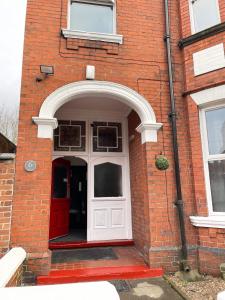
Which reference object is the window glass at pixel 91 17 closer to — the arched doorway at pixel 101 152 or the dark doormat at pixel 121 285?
the arched doorway at pixel 101 152

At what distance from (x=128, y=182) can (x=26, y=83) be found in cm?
349

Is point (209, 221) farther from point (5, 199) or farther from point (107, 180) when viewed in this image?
point (5, 199)

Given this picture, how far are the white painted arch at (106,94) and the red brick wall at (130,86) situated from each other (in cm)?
A: 13

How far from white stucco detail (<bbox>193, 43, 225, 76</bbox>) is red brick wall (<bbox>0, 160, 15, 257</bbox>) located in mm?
4098

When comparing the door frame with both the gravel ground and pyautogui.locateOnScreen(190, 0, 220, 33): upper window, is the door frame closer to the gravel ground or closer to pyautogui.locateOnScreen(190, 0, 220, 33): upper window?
the gravel ground

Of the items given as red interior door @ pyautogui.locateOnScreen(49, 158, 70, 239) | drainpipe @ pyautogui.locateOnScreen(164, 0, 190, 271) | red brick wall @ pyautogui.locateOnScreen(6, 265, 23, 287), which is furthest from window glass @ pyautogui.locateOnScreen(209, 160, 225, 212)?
red interior door @ pyautogui.locateOnScreen(49, 158, 70, 239)

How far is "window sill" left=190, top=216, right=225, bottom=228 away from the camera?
4.11m

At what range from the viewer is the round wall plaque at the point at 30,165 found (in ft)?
13.4

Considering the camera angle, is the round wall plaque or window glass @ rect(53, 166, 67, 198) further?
window glass @ rect(53, 166, 67, 198)

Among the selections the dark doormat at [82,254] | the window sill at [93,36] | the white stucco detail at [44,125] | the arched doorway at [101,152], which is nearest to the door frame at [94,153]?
the arched doorway at [101,152]

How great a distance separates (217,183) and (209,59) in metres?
2.49

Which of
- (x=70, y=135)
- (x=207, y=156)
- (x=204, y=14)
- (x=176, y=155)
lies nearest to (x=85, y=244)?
(x=70, y=135)

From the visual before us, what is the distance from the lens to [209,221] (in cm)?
420

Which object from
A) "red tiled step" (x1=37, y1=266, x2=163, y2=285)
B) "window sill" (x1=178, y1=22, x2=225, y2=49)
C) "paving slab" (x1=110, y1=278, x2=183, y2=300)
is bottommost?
"paving slab" (x1=110, y1=278, x2=183, y2=300)
